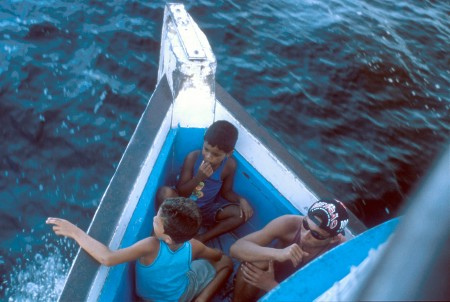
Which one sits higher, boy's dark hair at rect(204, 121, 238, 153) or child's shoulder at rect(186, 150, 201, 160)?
boy's dark hair at rect(204, 121, 238, 153)

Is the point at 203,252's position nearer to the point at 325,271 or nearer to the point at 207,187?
the point at 207,187

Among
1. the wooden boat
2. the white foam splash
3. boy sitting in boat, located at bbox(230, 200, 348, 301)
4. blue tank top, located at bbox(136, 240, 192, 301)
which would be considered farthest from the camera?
the white foam splash

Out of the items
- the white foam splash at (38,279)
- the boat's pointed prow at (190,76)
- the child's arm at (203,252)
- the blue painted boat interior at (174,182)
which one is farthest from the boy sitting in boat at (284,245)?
the white foam splash at (38,279)

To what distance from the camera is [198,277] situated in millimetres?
3268

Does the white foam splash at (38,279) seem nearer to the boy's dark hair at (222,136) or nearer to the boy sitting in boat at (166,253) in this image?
the boy sitting in boat at (166,253)

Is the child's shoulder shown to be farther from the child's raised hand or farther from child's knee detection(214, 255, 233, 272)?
the child's raised hand

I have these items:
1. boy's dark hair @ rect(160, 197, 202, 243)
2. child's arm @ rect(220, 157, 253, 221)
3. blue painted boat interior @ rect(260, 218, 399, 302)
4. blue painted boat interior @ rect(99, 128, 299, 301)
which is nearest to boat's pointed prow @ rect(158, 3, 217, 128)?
blue painted boat interior @ rect(99, 128, 299, 301)

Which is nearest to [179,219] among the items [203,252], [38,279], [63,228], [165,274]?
[165,274]

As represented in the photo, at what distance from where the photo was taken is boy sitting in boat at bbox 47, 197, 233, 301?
8.75 feet

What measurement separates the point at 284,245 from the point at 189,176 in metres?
0.94

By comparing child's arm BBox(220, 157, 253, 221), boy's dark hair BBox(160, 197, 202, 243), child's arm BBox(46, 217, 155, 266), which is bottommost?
child's arm BBox(220, 157, 253, 221)

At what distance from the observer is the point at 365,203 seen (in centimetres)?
630

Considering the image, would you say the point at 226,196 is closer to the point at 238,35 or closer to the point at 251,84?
the point at 251,84

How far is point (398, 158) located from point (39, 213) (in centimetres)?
497
